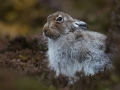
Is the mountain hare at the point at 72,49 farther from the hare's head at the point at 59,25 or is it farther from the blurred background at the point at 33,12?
the blurred background at the point at 33,12

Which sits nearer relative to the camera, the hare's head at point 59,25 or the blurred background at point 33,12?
the hare's head at point 59,25

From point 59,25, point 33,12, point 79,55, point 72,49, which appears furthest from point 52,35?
point 33,12

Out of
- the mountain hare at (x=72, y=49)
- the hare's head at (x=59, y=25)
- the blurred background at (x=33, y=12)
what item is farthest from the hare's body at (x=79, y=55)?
the blurred background at (x=33, y=12)

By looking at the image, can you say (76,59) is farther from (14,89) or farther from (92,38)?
(14,89)

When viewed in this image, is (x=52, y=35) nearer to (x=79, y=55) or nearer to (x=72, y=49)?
(x=72, y=49)

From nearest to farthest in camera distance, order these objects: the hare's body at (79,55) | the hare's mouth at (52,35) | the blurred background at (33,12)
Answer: the hare's body at (79,55)
the hare's mouth at (52,35)
the blurred background at (33,12)

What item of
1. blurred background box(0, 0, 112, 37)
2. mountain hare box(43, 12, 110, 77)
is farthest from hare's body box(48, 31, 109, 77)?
blurred background box(0, 0, 112, 37)

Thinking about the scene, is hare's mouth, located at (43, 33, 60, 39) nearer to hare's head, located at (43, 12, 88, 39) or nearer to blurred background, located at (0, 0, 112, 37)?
hare's head, located at (43, 12, 88, 39)
